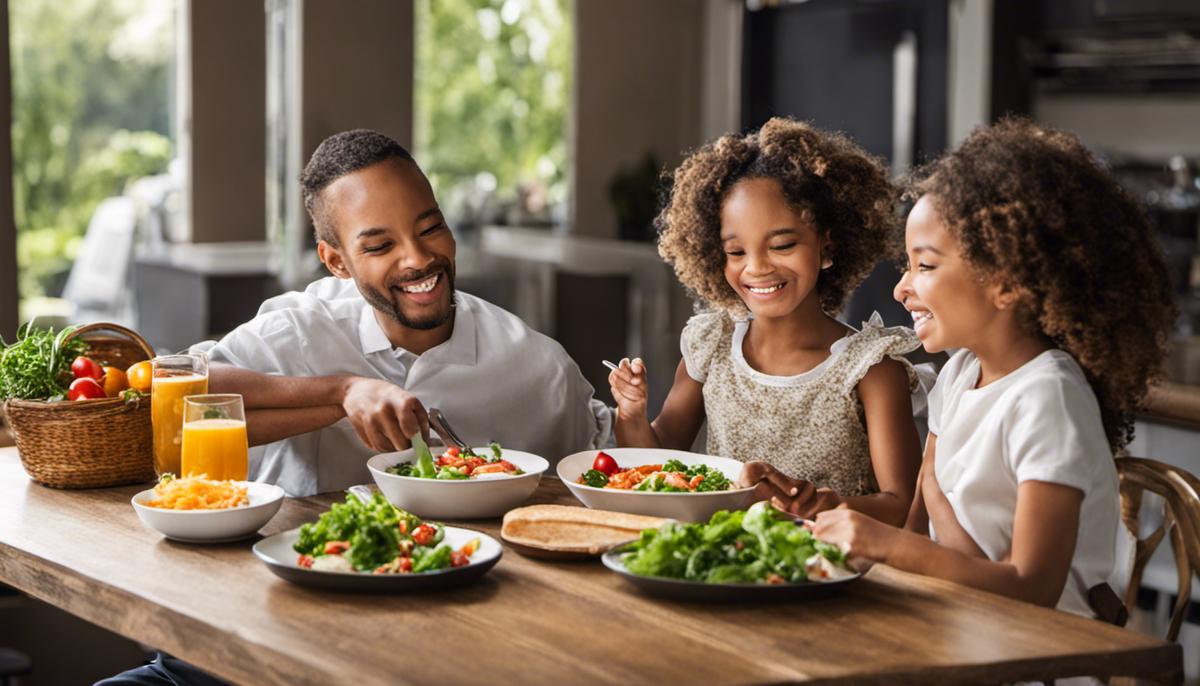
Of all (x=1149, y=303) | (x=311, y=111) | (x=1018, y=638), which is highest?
(x=311, y=111)

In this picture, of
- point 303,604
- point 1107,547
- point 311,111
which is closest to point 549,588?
point 303,604

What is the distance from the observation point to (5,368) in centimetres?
203

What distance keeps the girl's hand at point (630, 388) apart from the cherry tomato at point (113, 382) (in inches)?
28.1

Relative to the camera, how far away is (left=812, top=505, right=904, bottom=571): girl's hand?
1539 millimetres

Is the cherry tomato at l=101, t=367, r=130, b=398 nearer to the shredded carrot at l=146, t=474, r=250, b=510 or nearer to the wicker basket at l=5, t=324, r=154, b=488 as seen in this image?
the wicker basket at l=5, t=324, r=154, b=488

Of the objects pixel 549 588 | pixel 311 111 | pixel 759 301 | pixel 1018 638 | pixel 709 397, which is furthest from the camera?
pixel 311 111

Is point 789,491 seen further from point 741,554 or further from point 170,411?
point 170,411

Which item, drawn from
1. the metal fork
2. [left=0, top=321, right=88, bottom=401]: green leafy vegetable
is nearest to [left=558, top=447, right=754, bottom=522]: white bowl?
the metal fork

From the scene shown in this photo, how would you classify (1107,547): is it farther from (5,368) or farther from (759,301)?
(5,368)

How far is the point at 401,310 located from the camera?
219 centimetres

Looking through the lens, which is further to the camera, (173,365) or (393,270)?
(393,270)

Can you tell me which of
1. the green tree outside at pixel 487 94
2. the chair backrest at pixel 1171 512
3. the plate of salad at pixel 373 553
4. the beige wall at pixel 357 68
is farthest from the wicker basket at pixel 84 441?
the green tree outside at pixel 487 94

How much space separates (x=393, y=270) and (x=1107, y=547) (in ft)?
3.61

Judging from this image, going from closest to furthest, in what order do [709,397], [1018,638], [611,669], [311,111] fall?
[611,669] → [1018,638] → [709,397] → [311,111]
